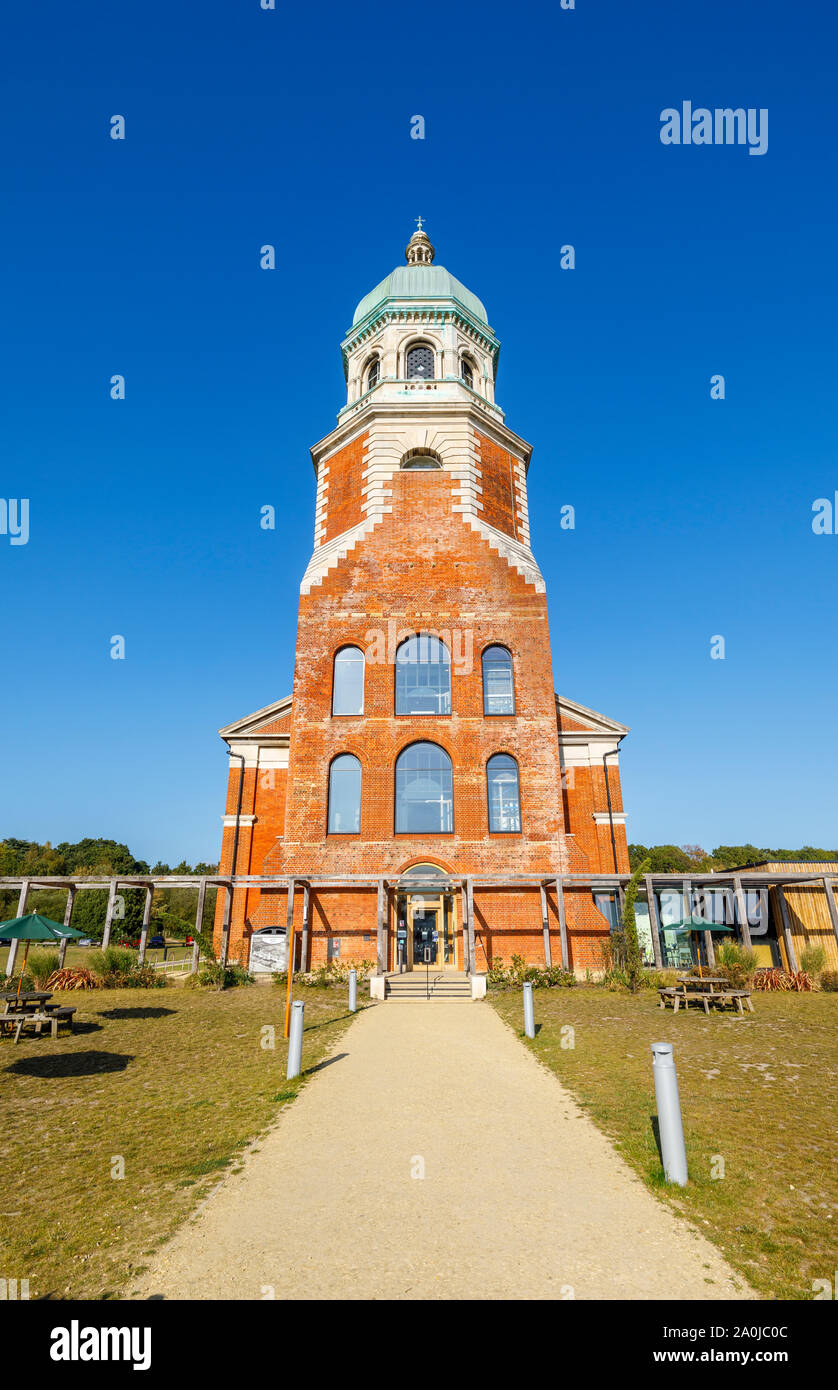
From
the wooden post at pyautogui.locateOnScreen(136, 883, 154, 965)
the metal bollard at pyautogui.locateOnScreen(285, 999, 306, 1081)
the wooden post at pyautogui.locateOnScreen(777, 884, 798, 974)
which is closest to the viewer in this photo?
the metal bollard at pyautogui.locateOnScreen(285, 999, 306, 1081)

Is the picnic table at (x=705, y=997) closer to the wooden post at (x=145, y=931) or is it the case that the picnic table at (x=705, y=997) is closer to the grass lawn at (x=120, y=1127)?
the grass lawn at (x=120, y=1127)

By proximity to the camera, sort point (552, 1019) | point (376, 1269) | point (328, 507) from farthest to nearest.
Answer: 1. point (328, 507)
2. point (552, 1019)
3. point (376, 1269)

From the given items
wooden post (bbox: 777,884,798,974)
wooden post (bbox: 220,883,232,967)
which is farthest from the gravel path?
wooden post (bbox: 777,884,798,974)

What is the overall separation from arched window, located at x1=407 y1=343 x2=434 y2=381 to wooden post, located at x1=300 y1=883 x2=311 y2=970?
2299 cm

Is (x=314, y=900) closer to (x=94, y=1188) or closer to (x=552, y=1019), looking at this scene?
(x=552, y=1019)

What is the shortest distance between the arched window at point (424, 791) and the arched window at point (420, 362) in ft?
58.1

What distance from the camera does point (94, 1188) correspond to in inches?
233

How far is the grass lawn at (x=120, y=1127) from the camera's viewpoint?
4820 millimetres

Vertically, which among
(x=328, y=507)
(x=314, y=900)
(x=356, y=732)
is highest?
(x=328, y=507)

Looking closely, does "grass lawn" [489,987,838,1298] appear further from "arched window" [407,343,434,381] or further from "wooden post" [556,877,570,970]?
"arched window" [407,343,434,381]

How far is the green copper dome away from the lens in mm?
31672
